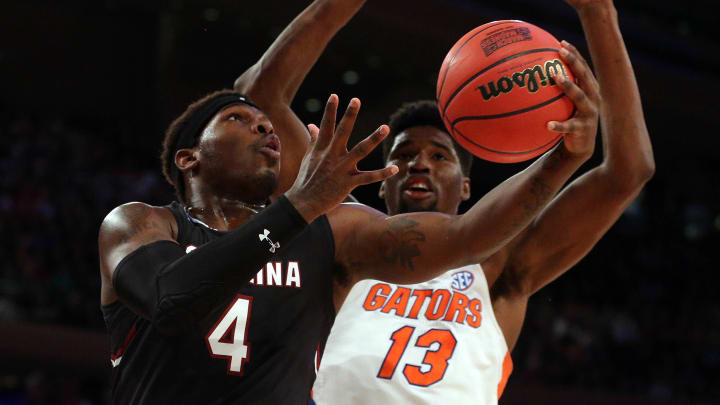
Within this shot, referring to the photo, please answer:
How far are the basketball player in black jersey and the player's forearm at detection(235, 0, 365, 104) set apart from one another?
1.33ft

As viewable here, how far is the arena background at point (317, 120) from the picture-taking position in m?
9.12

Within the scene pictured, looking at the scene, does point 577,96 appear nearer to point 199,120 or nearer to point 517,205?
point 517,205

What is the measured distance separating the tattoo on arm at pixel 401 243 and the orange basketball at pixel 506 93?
348 mm

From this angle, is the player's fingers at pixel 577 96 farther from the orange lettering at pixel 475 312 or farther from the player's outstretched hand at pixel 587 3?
the orange lettering at pixel 475 312

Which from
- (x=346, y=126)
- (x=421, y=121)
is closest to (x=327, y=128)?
(x=346, y=126)

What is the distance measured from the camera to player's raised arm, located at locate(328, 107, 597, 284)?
2424 mm

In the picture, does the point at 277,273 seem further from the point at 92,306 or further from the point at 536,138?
the point at 92,306

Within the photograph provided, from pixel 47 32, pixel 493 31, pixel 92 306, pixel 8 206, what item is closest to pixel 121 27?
pixel 47 32

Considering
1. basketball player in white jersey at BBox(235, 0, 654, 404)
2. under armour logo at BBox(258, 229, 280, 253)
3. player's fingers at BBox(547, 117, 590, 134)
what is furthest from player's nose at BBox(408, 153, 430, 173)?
under armour logo at BBox(258, 229, 280, 253)

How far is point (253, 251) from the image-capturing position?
199 centimetres

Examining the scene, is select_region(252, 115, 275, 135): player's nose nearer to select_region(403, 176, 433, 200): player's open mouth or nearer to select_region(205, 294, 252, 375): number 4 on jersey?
select_region(205, 294, 252, 375): number 4 on jersey

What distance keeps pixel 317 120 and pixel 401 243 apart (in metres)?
8.78

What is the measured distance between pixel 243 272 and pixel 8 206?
348 inches

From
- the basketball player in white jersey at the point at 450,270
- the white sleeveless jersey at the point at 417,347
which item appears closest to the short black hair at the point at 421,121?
the basketball player in white jersey at the point at 450,270
